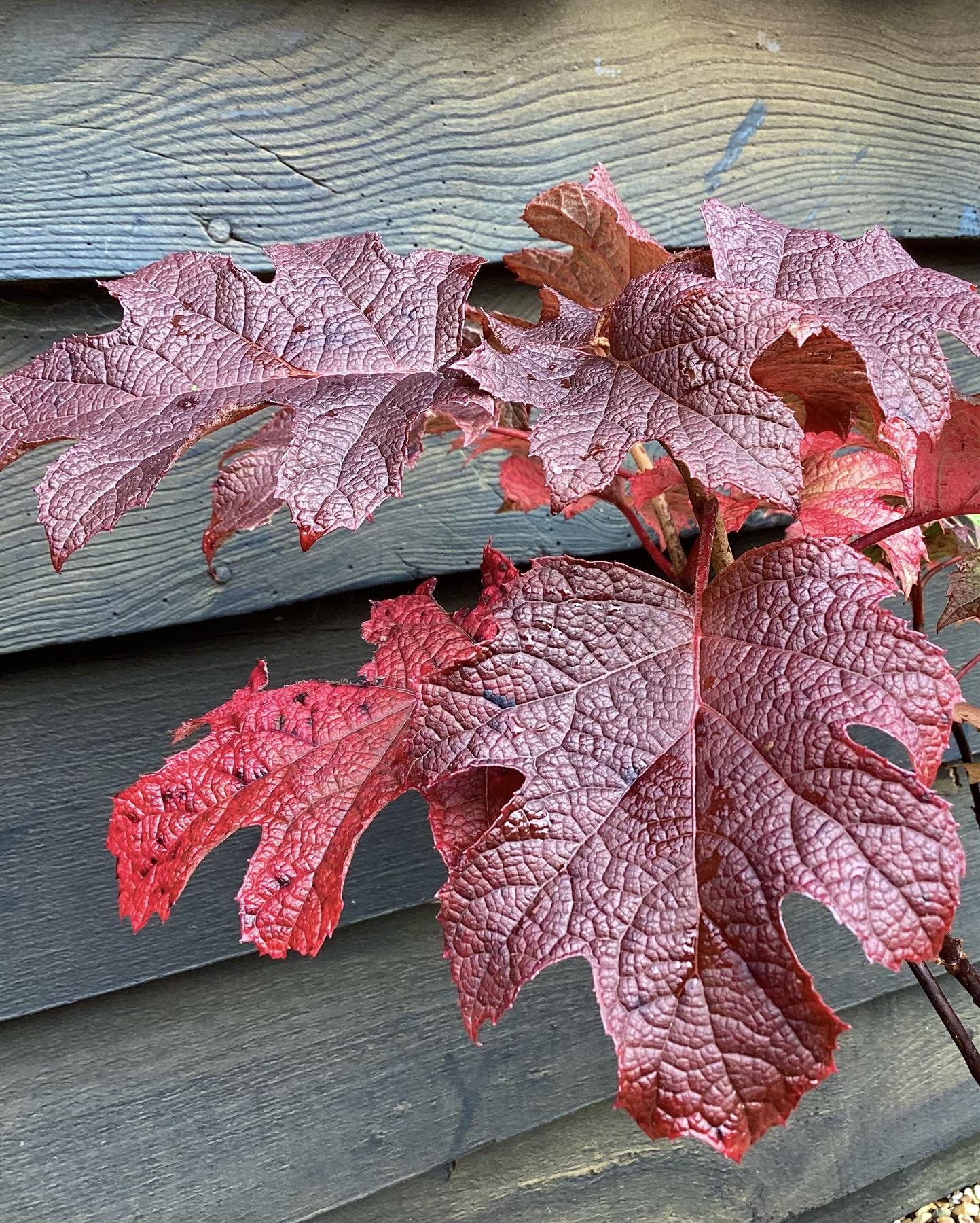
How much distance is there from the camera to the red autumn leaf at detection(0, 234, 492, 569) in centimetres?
37

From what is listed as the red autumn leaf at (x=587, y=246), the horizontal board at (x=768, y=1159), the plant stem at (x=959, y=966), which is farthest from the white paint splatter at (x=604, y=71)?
the horizontal board at (x=768, y=1159)

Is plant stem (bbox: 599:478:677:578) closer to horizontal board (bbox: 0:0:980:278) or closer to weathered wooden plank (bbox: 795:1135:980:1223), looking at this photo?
horizontal board (bbox: 0:0:980:278)

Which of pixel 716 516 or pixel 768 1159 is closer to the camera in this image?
pixel 716 516

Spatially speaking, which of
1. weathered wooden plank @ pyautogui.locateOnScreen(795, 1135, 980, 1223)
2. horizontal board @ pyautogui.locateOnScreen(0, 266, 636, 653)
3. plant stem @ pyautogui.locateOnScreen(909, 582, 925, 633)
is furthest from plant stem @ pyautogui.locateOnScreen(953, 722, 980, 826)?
weathered wooden plank @ pyautogui.locateOnScreen(795, 1135, 980, 1223)

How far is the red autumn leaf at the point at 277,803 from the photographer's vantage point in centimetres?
46

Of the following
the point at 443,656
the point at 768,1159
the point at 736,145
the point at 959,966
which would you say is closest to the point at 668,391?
the point at 443,656

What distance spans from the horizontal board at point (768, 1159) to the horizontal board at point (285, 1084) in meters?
0.01

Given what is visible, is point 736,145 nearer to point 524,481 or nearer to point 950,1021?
point 524,481

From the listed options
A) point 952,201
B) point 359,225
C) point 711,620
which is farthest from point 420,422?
point 952,201

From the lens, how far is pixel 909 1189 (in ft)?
4.22

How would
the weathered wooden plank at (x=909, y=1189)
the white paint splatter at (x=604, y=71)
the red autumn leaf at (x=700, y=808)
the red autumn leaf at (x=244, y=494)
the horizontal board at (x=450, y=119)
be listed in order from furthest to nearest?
1. the weathered wooden plank at (x=909, y=1189)
2. the white paint splatter at (x=604, y=71)
3. the horizontal board at (x=450, y=119)
4. the red autumn leaf at (x=244, y=494)
5. the red autumn leaf at (x=700, y=808)

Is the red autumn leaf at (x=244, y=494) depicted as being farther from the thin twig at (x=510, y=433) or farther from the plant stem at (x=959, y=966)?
the plant stem at (x=959, y=966)

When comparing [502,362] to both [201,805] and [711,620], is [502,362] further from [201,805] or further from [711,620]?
[201,805]

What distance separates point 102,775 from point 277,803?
0.41 meters
